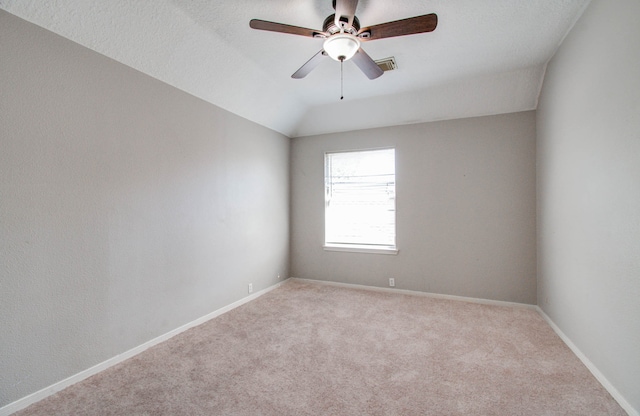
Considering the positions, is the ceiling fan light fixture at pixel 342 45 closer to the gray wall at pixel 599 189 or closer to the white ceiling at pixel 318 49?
the white ceiling at pixel 318 49

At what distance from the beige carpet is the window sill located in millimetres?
1075

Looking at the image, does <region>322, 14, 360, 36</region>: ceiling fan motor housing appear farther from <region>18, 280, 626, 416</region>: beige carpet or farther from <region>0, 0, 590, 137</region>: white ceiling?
<region>18, 280, 626, 416</region>: beige carpet

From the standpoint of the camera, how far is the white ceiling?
210cm

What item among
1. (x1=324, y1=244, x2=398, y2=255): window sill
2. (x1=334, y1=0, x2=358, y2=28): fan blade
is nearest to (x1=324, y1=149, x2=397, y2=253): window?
(x1=324, y1=244, x2=398, y2=255): window sill

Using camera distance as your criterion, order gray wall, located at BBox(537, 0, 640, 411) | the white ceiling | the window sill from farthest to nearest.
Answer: the window sill < the white ceiling < gray wall, located at BBox(537, 0, 640, 411)

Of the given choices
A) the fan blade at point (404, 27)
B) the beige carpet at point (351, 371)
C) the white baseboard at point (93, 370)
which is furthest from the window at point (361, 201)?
the fan blade at point (404, 27)

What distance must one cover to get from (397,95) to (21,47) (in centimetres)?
357

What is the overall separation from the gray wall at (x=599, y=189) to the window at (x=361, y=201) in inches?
74.7

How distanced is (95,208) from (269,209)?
232 cm

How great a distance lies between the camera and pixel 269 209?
14.0 feet

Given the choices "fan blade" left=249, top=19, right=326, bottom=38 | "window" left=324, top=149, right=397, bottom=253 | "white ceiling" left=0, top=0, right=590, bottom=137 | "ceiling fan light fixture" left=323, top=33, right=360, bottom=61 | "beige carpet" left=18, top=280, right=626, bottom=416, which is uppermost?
"white ceiling" left=0, top=0, right=590, bottom=137

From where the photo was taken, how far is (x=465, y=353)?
242 cm

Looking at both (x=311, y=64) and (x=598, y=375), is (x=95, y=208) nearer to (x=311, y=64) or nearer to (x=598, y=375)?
(x=311, y=64)

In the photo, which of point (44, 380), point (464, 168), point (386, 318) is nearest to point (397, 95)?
point (464, 168)
